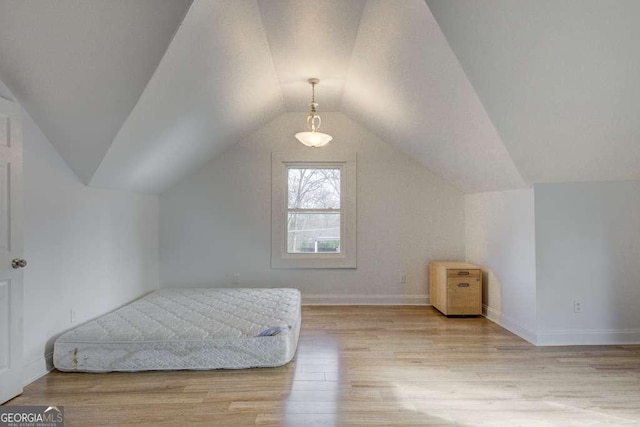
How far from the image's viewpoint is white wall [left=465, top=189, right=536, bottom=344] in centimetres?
357

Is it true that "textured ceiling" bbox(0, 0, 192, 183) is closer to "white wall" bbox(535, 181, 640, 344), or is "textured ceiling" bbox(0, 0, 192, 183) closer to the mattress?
the mattress

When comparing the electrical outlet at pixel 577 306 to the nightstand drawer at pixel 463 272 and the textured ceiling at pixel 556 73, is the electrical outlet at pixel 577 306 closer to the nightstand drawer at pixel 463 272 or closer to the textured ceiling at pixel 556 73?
the nightstand drawer at pixel 463 272

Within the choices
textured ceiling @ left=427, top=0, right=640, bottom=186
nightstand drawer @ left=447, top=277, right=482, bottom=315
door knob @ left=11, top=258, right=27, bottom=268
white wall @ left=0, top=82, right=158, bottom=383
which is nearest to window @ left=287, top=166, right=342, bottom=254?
nightstand drawer @ left=447, top=277, right=482, bottom=315

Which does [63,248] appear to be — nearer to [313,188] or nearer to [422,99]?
[313,188]

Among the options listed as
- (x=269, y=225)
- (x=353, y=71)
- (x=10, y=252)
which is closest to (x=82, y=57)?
(x=10, y=252)

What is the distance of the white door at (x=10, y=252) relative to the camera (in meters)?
2.37

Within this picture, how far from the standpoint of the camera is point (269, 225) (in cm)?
513

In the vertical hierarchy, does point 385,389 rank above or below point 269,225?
below

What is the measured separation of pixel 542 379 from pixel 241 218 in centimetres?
376

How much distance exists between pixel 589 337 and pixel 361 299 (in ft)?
8.25

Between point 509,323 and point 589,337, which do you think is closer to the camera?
point 589,337

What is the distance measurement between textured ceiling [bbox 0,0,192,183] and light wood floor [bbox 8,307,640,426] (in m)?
1.90

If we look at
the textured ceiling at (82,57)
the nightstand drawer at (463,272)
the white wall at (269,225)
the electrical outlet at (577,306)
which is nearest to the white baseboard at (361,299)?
the white wall at (269,225)

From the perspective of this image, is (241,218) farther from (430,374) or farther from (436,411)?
(436,411)
